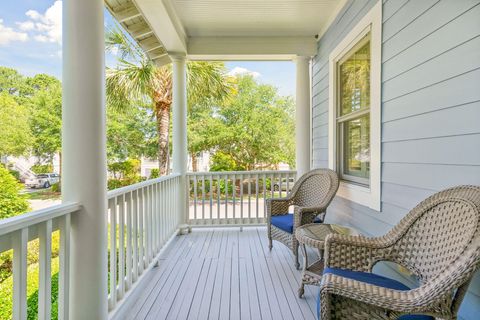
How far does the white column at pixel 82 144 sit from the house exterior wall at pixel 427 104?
78.3 inches

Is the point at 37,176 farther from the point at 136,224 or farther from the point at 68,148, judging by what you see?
the point at 68,148

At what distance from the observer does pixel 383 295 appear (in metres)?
1.21

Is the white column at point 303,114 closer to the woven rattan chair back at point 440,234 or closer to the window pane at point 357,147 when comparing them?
the window pane at point 357,147

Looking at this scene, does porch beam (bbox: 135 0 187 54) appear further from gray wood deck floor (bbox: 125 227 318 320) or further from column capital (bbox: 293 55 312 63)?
gray wood deck floor (bbox: 125 227 318 320)

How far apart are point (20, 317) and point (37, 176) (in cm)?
197

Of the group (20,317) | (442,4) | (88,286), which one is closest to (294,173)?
(442,4)

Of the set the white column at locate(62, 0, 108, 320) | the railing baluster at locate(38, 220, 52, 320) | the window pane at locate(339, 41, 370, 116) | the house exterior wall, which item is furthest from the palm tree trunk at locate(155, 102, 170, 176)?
the railing baluster at locate(38, 220, 52, 320)

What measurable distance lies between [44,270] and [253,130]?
1051 cm

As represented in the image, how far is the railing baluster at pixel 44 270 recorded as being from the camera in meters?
Answer: 1.40

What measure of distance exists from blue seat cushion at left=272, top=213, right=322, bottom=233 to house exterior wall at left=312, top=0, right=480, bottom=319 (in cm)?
75

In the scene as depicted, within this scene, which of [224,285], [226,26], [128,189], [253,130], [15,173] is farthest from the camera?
[253,130]

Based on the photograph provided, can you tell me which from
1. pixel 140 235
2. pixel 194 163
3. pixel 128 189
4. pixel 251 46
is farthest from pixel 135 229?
pixel 194 163

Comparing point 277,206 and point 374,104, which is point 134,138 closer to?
point 277,206

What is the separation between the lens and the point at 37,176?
2.81m
